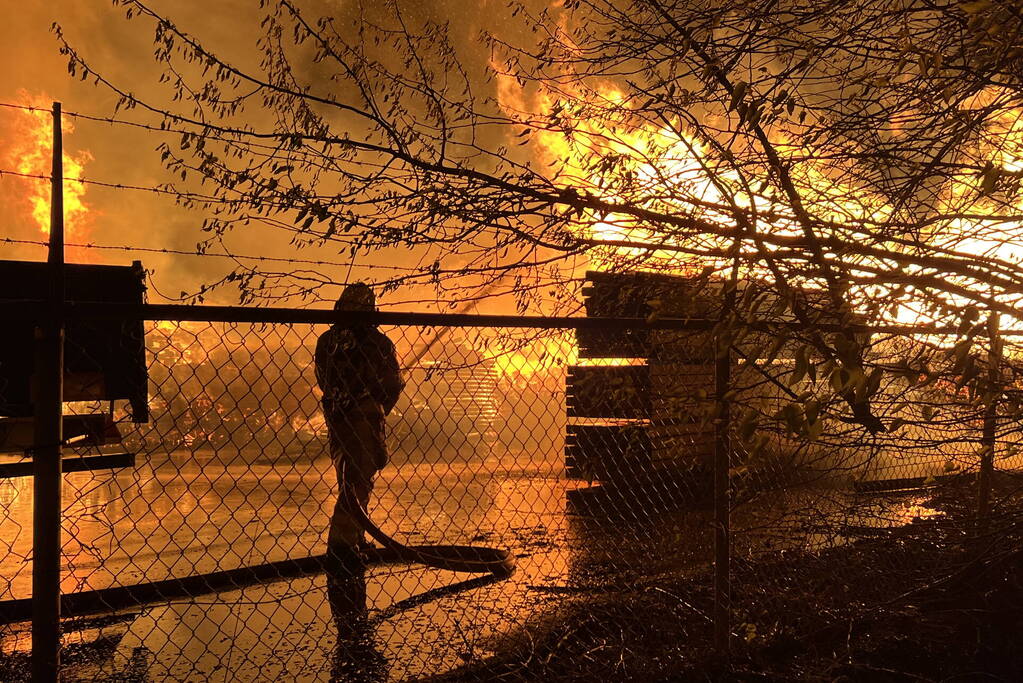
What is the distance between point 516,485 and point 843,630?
25.2 feet

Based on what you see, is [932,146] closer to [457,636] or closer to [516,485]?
[457,636]

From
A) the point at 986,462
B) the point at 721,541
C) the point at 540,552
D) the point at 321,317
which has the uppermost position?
the point at 321,317

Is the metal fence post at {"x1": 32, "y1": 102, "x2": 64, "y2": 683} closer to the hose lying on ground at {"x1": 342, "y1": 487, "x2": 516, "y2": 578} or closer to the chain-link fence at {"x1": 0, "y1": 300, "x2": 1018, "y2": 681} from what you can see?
the chain-link fence at {"x1": 0, "y1": 300, "x2": 1018, "y2": 681}

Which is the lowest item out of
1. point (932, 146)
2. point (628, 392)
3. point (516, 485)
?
point (516, 485)

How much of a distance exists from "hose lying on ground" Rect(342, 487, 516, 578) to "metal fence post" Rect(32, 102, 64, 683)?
278 cm

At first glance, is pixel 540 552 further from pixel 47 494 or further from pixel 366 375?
pixel 47 494

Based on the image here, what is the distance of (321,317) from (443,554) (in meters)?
3.91

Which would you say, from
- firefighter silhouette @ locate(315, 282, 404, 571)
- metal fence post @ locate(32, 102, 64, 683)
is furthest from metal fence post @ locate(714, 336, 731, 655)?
firefighter silhouette @ locate(315, 282, 404, 571)

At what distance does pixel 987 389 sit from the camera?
280 centimetres

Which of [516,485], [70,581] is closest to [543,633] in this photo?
[70,581]

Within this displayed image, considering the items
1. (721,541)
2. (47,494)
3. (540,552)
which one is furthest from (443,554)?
(47,494)

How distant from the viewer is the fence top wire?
2.63 meters

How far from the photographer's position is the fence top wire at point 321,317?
2635 mm

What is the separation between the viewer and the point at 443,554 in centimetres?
652
